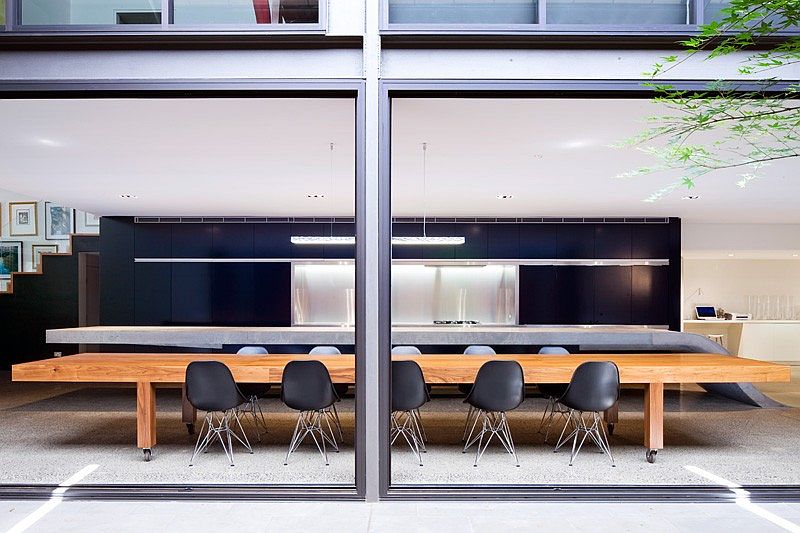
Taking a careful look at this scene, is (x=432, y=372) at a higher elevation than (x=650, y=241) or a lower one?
lower

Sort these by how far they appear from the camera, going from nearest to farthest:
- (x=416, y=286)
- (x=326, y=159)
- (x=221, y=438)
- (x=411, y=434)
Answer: (x=221, y=438) → (x=411, y=434) → (x=326, y=159) → (x=416, y=286)

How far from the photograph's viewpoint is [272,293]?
9008 mm

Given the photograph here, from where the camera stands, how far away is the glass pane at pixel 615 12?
3631 mm

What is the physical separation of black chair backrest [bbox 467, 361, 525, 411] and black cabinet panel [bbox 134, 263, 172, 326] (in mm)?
6153

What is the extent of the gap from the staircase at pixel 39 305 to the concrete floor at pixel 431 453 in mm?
3172

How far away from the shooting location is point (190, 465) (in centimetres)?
437

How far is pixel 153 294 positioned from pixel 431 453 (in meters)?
5.98

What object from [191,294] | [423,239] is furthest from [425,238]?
[191,294]

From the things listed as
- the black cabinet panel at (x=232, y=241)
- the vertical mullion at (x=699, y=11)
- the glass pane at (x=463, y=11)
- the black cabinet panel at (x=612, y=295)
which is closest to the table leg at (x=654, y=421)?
the vertical mullion at (x=699, y=11)

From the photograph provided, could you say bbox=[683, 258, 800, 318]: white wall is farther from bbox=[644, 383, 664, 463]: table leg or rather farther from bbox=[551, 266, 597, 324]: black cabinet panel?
bbox=[644, 383, 664, 463]: table leg

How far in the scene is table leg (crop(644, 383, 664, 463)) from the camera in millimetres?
4531

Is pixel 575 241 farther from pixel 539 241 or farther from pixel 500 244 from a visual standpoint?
pixel 500 244

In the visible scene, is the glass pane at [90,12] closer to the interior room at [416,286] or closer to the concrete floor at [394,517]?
the interior room at [416,286]

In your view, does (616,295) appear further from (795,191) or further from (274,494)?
(274,494)
